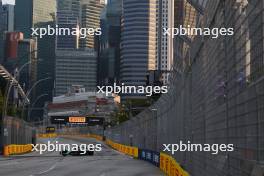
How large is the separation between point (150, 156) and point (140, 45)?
130072mm

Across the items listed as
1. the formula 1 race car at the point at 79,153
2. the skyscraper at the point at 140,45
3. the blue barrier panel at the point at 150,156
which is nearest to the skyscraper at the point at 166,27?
the blue barrier panel at the point at 150,156

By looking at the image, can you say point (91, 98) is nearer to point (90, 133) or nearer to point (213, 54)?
point (90, 133)

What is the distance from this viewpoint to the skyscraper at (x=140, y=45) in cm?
16250

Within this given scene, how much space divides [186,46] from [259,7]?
29.6ft

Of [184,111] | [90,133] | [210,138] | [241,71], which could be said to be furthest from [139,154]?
[90,133]

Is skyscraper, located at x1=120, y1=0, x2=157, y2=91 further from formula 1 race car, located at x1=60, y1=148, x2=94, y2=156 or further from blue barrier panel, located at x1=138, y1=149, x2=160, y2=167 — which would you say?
blue barrier panel, located at x1=138, y1=149, x2=160, y2=167

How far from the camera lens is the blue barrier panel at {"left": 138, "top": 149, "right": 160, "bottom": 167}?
3740cm

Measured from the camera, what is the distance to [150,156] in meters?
42.4

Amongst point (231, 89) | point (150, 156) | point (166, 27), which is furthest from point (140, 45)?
point (231, 89)

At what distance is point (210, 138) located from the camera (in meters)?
9.52

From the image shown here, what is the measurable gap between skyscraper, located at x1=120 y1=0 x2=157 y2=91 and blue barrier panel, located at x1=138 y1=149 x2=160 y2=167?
100 meters

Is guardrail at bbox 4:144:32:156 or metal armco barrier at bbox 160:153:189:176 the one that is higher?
metal armco barrier at bbox 160:153:189:176

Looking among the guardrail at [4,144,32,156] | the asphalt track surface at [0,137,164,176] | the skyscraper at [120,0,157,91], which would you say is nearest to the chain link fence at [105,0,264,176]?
the asphalt track surface at [0,137,164,176]

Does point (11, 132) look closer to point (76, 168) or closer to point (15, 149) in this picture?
point (15, 149)
